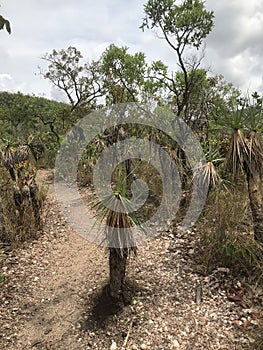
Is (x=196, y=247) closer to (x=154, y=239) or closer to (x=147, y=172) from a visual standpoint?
(x=154, y=239)

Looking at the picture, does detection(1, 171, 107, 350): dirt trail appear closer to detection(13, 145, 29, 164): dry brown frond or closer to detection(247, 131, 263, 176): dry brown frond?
detection(13, 145, 29, 164): dry brown frond

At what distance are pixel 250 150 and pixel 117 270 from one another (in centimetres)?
207

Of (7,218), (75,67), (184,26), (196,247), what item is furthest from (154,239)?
(75,67)

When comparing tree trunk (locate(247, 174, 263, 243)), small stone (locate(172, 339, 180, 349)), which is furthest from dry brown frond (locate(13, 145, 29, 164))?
small stone (locate(172, 339, 180, 349))

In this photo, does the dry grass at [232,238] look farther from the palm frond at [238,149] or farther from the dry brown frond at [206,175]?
the palm frond at [238,149]

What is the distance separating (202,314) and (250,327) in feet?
1.58

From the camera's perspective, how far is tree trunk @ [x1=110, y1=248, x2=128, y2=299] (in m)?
3.15

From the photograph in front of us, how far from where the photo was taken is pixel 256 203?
3.75 meters

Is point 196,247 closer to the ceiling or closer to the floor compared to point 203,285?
closer to the ceiling

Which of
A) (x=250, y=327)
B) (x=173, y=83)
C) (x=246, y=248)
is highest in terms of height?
(x=173, y=83)

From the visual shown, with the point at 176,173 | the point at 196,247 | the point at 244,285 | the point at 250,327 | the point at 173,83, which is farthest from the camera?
the point at 173,83

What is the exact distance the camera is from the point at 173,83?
6.49m

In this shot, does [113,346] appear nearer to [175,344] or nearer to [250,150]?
[175,344]

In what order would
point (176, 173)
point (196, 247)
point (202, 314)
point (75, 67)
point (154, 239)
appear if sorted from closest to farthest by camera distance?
point (202, 314) → point (196, 247) → point (154, 239) → point (176, 173) → point (75, 67)
